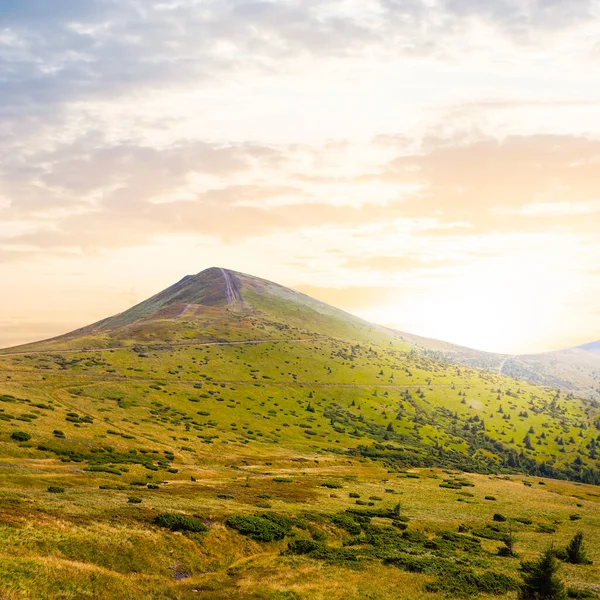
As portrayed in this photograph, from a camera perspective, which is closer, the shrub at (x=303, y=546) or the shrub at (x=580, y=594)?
the shrub at (x=580, y=594)

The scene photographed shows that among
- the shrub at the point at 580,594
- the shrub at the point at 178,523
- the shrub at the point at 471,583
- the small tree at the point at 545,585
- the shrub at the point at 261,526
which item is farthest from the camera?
the shrub at the point at 261,526

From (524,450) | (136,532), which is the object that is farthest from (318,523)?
(524,450)

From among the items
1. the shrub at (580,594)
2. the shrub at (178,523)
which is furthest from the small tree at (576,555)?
the shrub at (178,523)

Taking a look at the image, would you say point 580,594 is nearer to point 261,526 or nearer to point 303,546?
point 303,546

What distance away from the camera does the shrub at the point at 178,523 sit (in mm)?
34188

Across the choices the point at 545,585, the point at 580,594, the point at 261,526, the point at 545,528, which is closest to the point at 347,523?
the point at 261,526

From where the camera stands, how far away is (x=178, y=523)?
3462 centimetres

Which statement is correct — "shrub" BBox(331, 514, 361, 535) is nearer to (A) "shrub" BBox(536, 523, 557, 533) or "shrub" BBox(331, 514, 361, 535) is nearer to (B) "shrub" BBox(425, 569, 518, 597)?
(B) "shrub" BBox(425, 569, 518, 597)

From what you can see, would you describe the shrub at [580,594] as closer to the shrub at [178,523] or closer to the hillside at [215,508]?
the hillside at [215,508]

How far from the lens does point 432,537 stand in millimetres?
46406

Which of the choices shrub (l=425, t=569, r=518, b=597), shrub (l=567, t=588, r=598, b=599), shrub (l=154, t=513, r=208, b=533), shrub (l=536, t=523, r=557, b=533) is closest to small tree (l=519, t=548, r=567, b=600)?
shrub (l=425, t=569, r=518, b=597)

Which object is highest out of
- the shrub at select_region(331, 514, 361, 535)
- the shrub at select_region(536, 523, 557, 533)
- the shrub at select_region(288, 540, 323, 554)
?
the shrub at select_region(288, 540, 323, 554)

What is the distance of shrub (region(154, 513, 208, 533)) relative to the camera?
112 feet

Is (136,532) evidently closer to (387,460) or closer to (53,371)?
(387,460)
